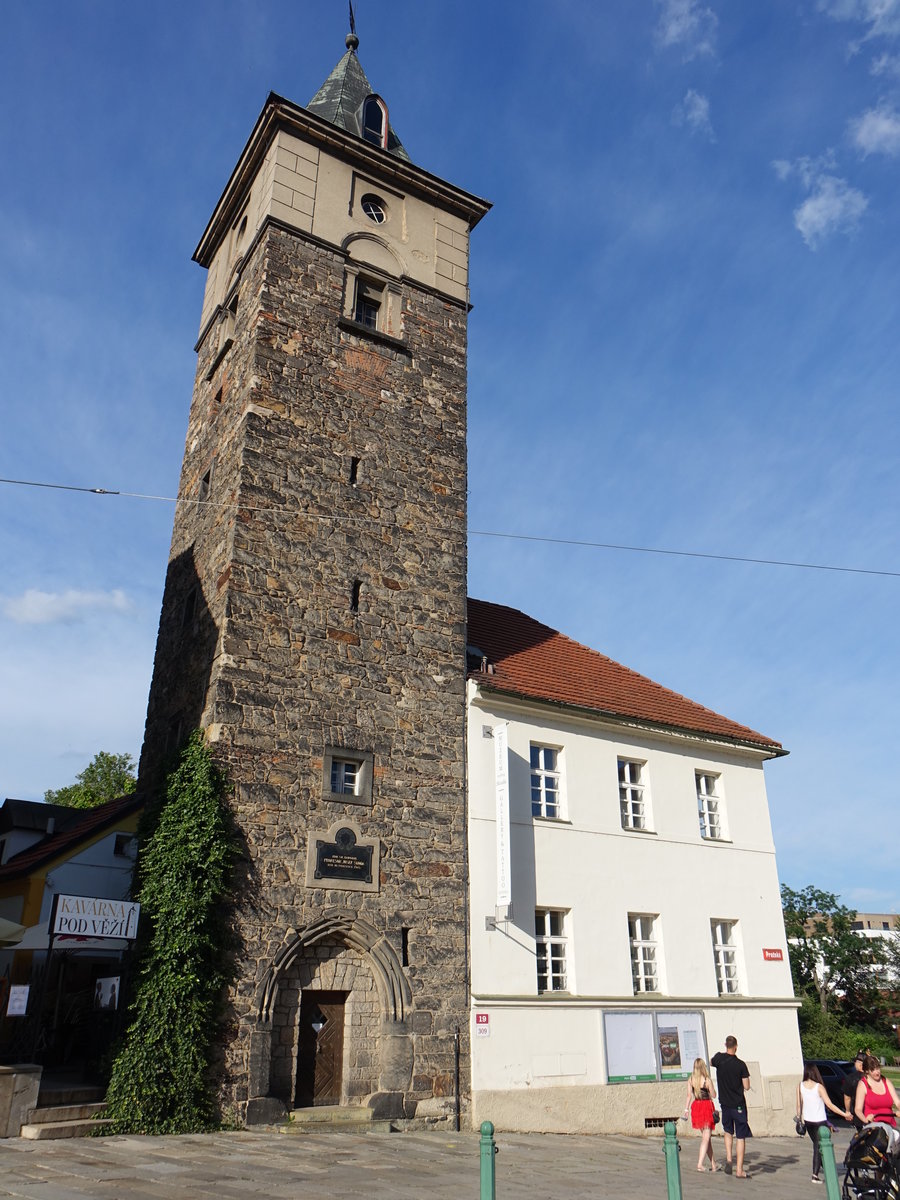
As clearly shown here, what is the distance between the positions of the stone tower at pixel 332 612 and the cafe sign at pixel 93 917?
1.39 metres

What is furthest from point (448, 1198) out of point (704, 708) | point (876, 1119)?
point (704, 708)

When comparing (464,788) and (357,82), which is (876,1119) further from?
(357,82)

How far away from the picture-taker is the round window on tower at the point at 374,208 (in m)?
18.7

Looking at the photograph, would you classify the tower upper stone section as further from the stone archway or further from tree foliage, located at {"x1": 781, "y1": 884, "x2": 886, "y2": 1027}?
tree foliage, located at {"x1": 781, "y1": 884, "x2": 886, "y2": 1027}

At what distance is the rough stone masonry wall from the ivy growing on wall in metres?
0.40

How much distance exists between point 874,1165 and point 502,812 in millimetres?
7307

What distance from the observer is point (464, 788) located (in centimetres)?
1487

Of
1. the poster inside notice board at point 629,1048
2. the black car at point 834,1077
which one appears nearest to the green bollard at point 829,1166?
the poster inside notice board at point 629,1048

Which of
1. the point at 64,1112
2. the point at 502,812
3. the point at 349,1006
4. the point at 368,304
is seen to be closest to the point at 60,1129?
the point at 64,1112

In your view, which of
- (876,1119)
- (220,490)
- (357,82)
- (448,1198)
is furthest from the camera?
(357,82)

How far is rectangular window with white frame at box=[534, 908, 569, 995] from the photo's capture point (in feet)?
48.0

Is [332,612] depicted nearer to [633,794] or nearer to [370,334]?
[370,334]

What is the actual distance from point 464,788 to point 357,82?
676 inches

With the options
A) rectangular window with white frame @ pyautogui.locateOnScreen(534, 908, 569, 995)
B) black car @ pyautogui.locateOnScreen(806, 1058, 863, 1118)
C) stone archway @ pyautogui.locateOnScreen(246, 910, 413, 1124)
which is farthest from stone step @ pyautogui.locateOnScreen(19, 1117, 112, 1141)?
black car @ pyautogui.locateOnScreen(806, 1058, 863, 1118)
